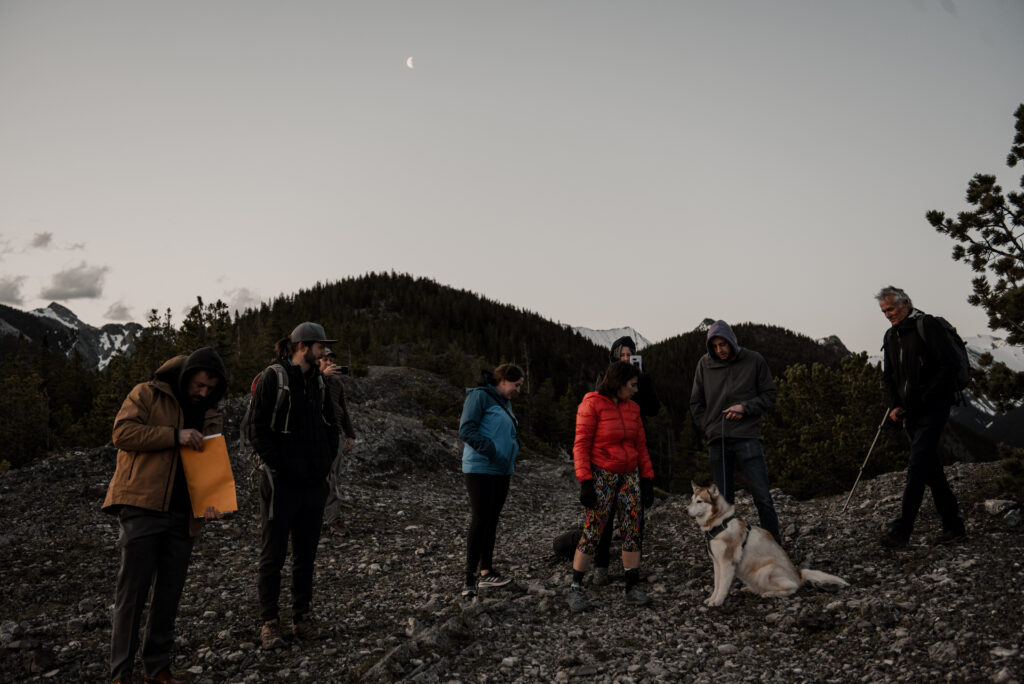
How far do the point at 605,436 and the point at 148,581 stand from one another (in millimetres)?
4348

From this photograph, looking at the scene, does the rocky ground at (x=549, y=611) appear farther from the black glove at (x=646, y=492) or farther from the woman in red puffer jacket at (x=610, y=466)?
the black glove at (x=646, y=492)

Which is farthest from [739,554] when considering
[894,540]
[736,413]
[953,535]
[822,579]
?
[953,535]

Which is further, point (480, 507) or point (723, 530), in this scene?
point (480, 507)

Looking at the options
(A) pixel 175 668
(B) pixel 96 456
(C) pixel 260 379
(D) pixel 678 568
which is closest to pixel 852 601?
(D) pixel 678 568

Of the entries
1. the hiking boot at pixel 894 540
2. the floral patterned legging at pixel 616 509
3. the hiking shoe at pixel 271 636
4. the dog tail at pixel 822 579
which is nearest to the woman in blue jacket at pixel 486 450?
the floral patterned legging at pixel 616 509

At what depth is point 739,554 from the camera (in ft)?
20.1

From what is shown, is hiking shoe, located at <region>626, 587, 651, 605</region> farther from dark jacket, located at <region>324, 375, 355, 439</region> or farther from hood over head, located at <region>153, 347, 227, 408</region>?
hood over head, located at <region>153, 347, 227, 408</region>

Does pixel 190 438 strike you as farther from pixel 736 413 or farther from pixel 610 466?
pixel 736 413

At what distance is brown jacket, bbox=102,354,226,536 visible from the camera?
4285mm

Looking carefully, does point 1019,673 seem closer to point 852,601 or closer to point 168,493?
point 852,601

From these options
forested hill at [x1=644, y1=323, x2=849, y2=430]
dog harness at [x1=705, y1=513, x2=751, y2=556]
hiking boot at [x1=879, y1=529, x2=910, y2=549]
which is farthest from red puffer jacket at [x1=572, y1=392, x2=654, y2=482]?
forested hill at [x1=644, y1=323, x2=849, y2=430]

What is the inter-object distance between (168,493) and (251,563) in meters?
5.77

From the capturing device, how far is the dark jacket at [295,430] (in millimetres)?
5301

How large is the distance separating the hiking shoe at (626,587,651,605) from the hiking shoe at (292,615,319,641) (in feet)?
10.9
